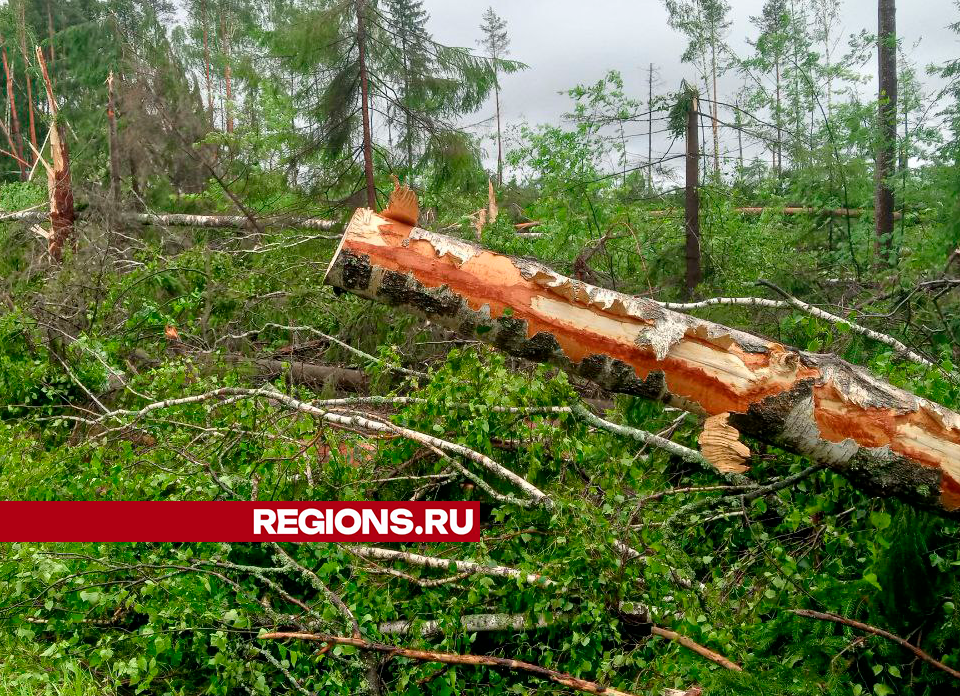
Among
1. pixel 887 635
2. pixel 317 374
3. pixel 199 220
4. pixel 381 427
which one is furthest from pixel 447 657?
pixel 199 220

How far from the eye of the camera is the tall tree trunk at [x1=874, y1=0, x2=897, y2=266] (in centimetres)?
907

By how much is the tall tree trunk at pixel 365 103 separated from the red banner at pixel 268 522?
16.1 feet

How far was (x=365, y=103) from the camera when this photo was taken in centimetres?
780

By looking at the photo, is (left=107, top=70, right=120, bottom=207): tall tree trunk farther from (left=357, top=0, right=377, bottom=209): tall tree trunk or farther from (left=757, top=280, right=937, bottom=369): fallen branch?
(left=757, top=280, right=937, bottom=369): fallen branch

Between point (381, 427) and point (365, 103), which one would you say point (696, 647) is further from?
point (365, 103)

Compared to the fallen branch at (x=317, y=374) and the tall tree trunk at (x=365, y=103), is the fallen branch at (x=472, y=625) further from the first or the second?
the tall tree trunk at (x=365, y=103)

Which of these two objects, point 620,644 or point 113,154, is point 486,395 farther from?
point 113,154

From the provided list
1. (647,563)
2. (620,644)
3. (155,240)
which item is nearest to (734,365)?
(647,563)

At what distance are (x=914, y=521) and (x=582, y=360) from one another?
1.26m

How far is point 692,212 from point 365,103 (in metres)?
3.50

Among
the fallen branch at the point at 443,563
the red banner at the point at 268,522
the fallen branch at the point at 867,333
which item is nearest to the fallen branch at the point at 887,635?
the fallen branch at the point at 443,563

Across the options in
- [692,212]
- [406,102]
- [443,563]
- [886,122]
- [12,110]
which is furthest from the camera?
[12,110]

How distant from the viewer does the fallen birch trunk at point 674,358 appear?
2.51 m

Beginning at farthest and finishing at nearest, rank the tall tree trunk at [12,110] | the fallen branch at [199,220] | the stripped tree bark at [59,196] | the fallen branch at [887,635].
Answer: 1. the tall tree trunk at [12,110]
2. the stripped tree bark at [59,196]
3. the fallen branch at [199,220]
4. the fallen branch at [887,635]
